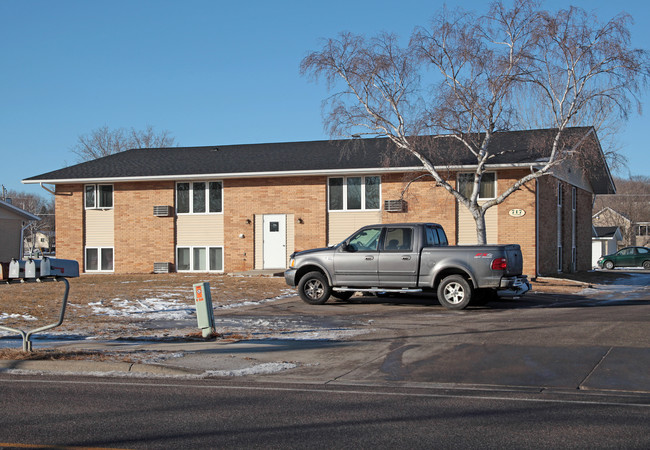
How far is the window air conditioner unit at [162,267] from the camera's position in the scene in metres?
29.3

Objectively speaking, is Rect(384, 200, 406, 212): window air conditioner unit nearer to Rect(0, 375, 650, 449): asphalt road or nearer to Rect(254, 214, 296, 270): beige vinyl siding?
Rect(254, 214, 296, 270): beige vinyl siding

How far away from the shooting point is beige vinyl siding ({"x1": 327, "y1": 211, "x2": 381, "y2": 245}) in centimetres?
2748

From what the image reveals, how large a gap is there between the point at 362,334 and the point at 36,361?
5200 mm

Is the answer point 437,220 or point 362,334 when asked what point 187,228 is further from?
point 362,334

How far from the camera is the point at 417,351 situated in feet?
33.9

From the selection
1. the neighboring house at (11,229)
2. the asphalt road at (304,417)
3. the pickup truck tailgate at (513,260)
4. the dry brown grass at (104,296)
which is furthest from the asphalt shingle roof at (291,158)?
the asphalt road at (304,417)

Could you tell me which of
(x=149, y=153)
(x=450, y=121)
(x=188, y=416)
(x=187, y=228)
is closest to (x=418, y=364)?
(x=188, y=416)

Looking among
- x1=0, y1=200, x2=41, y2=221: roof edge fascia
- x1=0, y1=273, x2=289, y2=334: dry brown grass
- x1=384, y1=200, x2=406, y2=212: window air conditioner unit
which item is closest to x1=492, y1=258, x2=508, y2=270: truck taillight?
x1=0, y1=273, x2=289, y2=334: dry brown grass

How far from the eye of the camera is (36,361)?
9469 mm

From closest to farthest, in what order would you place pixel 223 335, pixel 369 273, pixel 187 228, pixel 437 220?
pixel 223 335 < pixel 369 273 < pixel 437 220 < pixel 187 228

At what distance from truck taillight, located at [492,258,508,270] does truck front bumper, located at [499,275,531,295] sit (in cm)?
24

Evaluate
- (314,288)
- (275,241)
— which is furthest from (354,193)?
(314,288)

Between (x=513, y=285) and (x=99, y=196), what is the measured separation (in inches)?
812

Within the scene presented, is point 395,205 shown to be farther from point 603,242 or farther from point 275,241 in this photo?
point 603,242
